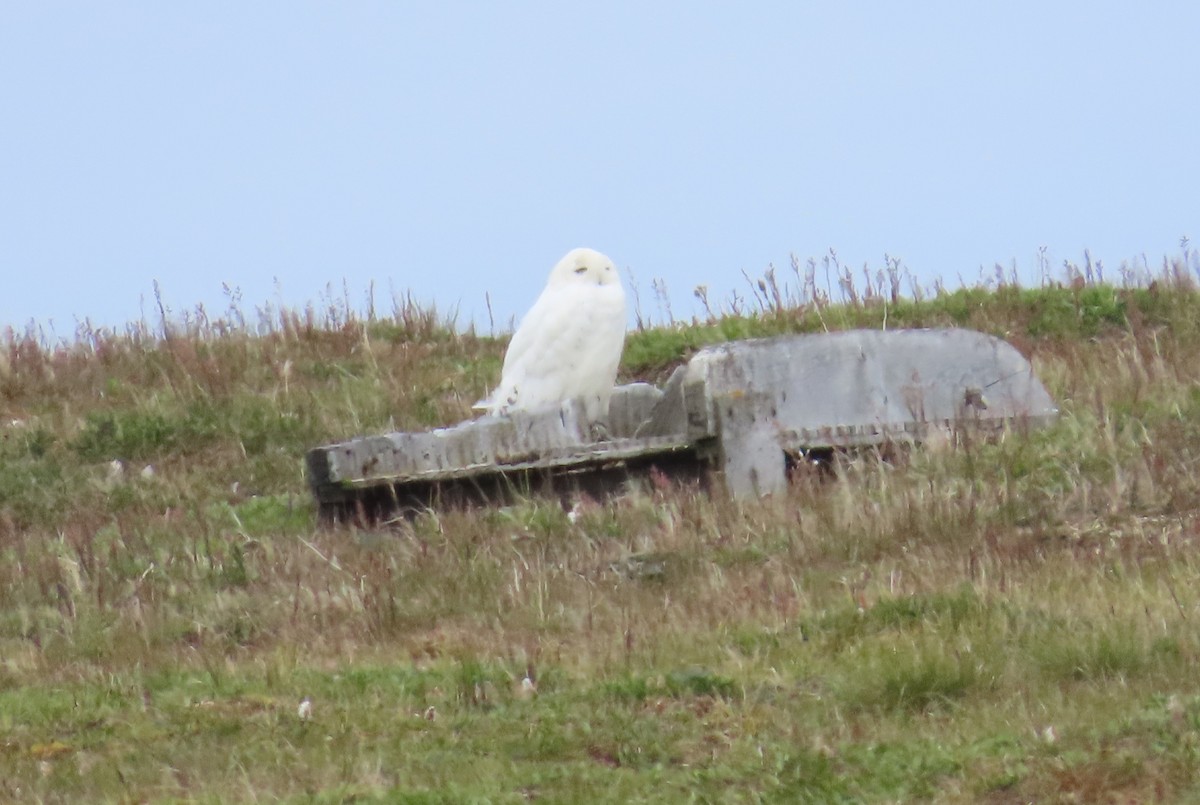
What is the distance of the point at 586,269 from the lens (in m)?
9.91

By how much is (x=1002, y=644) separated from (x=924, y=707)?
0.53 m

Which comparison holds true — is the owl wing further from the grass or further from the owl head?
the grass

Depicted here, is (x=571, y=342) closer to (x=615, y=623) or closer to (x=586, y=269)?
(x=586, y=269)

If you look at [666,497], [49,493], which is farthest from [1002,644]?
A: [49,493]

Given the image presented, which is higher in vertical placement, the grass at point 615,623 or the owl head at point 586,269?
the owl head at point 586,269

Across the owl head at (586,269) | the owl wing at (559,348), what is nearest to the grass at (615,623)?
the owl wing at (559,348)

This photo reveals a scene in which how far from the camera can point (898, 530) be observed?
714 cm

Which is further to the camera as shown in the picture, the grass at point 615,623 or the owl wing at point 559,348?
the owl wing at point 559,348

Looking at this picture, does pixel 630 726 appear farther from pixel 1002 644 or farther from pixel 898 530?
pixel 898 530

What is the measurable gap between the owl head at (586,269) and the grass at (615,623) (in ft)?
5.28

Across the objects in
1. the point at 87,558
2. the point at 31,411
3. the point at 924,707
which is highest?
the point at 31,411

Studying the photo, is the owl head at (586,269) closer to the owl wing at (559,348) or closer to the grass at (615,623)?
the owl wing at (559,348)

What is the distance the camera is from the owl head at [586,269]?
390 inches

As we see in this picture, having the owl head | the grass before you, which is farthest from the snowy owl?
the grass
